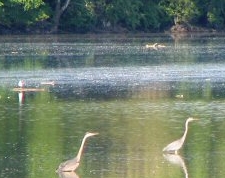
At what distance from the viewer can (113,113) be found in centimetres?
2592

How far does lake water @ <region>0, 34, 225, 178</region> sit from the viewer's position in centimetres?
1800

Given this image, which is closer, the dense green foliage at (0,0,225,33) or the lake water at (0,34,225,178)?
the lake water at (0,34,225,178)

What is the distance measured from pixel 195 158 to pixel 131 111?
7.82 metres

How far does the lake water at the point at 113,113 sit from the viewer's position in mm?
18000

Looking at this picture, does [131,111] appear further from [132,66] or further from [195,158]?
[132,66]

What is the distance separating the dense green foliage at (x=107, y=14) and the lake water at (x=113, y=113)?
2096cm

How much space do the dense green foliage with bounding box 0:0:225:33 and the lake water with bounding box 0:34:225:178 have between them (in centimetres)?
2096

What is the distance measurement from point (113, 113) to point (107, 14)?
2094 inches

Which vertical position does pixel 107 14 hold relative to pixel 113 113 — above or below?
below

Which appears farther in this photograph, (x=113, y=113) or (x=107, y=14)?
(x=107, y=14)

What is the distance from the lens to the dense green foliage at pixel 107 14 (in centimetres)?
7269

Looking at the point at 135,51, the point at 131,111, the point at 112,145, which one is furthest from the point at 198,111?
the point at 135,51

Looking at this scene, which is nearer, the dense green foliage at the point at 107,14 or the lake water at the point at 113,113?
the lake water at the point at 113,113

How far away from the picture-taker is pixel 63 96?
30.5 metres
